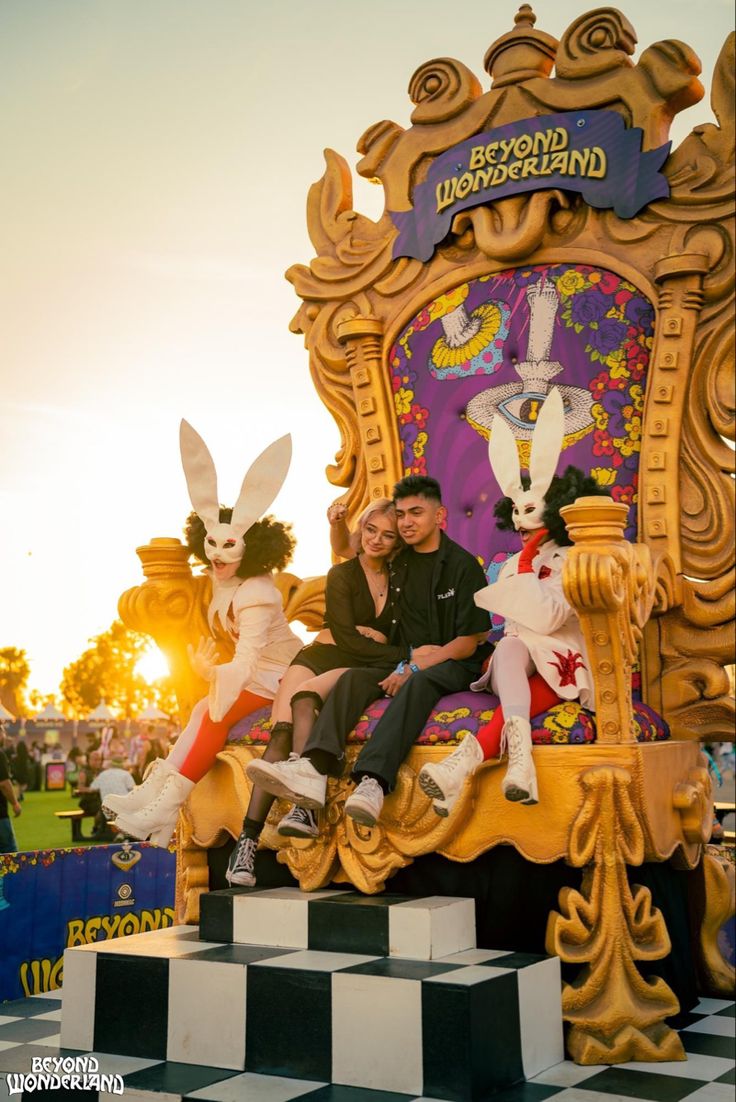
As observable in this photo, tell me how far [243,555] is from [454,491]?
849 millimetres

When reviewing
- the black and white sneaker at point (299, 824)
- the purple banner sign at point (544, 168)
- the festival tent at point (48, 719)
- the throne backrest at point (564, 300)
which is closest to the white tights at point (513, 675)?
the black and white sneaker at point (299, 824)

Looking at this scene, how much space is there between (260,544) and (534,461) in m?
0.90

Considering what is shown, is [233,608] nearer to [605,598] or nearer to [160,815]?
[160,815]

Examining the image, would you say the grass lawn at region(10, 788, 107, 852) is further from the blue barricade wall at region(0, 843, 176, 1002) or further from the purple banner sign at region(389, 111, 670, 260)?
the purple banner sign at region(389, 111, 670, 260)

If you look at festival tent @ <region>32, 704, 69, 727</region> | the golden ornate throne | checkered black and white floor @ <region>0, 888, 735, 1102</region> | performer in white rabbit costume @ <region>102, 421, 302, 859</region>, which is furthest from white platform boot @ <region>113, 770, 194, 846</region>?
festival tent @ <region>32, 704, 69, 727</region>

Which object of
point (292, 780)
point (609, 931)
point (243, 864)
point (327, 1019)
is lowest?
point (327, 1019)

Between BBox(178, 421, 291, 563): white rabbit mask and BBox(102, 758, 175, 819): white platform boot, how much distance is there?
65 cm

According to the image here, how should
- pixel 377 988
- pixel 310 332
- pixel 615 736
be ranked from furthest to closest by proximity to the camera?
pixel 310 332 → pixel 615 736 → pixel 377 988

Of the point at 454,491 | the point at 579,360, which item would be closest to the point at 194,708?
the point at 454,491

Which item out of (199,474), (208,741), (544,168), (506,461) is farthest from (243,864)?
(544,168)

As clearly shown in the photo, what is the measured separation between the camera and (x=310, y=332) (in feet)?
14.4

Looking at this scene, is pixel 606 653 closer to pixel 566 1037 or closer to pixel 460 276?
pixel 566 1037

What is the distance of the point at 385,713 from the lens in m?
2.87
